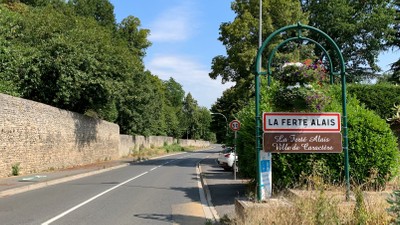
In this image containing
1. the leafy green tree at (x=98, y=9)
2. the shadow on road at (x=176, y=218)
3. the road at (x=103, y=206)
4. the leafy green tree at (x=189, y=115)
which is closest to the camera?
the shadow on road at (x=176, y=218)

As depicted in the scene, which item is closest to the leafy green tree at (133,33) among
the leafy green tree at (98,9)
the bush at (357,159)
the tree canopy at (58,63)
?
the leafy green tree at (98,9)

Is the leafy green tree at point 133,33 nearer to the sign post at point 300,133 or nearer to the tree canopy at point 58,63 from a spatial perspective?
the tree canopy at point 58,63

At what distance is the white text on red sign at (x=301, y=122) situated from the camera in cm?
870

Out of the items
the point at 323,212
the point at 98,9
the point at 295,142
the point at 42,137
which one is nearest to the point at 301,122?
the point at 295,142

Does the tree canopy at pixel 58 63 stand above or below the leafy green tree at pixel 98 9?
below

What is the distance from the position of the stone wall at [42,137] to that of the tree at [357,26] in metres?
21.2

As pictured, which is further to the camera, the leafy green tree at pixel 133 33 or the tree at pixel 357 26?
the leafy green tree at pixel 133 33

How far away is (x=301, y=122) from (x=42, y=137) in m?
19.4

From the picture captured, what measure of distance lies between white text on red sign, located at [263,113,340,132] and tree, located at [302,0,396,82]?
94.1ft

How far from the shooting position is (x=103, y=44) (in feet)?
113

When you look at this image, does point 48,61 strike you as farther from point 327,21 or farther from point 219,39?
point 327,21

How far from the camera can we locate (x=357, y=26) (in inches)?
1454

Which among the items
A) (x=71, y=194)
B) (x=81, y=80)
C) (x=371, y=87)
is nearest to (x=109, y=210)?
(x=71, y=194)

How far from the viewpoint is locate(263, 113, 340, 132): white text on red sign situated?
8703 millimetres
